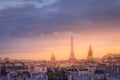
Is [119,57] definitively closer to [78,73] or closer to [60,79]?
[78,73]

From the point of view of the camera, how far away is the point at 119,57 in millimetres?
109375

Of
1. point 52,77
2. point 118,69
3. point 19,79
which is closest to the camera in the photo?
point 19,79

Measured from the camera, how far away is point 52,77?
55156 mm

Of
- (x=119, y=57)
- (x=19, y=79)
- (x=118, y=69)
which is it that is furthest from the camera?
(x=119, y=57)

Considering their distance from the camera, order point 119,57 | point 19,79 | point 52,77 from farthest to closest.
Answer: point 119,57
point 52,77
point 19,79

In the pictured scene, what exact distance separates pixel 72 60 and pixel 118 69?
44366 millimetres

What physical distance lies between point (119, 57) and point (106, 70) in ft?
128

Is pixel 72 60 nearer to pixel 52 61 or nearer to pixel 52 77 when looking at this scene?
pixel 52 61

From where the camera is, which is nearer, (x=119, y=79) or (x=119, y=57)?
(x=119, y=79)

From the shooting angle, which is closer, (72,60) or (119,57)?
(119,57)

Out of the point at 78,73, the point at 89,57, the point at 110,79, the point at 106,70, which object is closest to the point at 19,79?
the point at 110,79


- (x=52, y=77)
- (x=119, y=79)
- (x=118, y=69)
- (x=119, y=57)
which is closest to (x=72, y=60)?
(x=119, y=57)

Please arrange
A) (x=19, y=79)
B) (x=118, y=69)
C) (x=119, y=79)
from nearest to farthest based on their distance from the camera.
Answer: (x=119, y=79), (x=19, y=79), (x=118, y=69)

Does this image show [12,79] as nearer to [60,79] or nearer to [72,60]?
[60,79]
